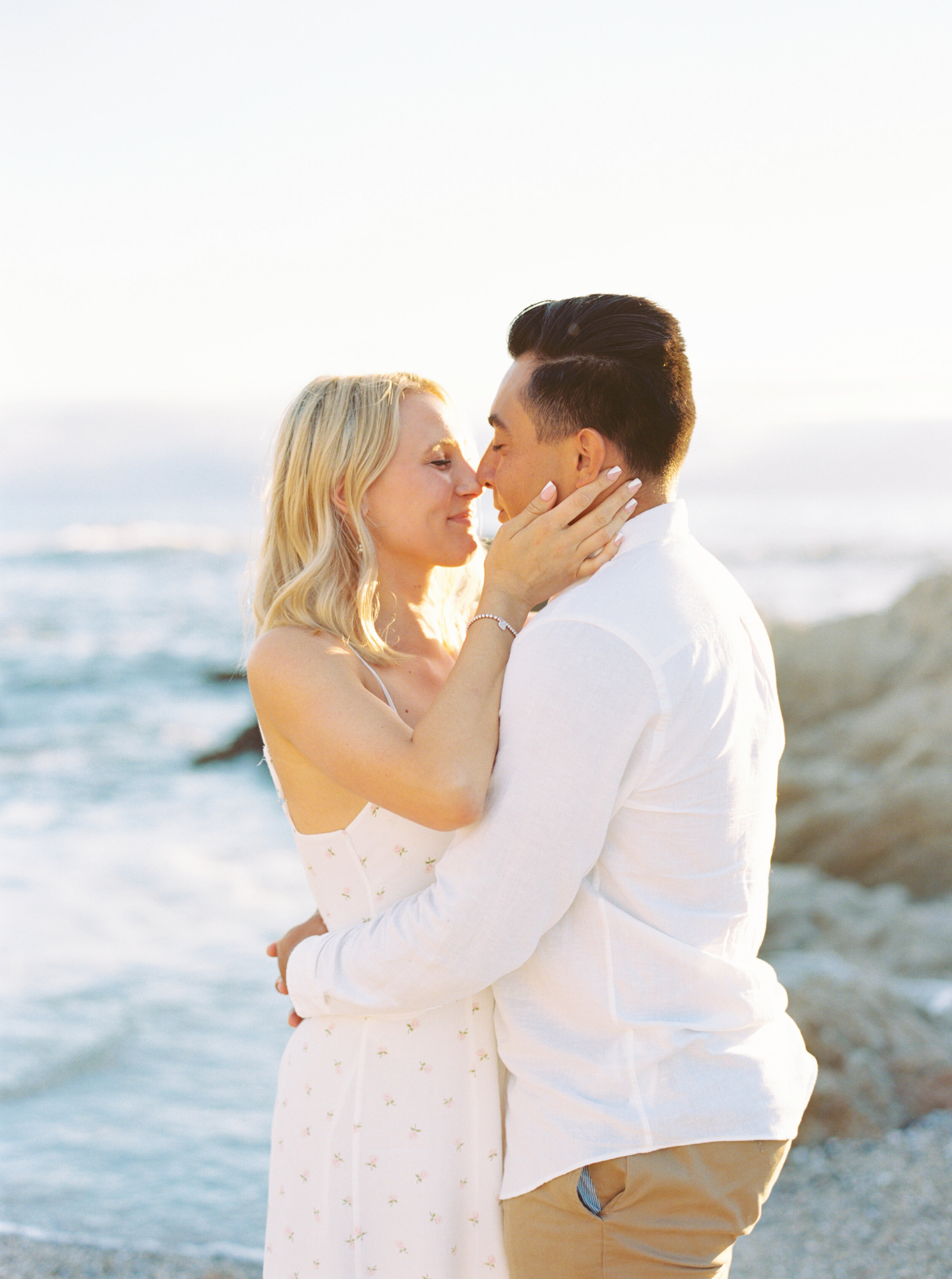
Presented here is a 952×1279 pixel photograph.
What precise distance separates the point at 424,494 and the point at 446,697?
0.67m

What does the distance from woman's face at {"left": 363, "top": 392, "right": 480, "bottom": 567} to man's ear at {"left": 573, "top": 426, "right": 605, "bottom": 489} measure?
0.47 meters

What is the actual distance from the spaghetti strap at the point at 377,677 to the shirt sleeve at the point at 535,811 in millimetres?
421

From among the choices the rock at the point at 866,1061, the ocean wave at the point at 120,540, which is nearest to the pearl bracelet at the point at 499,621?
the rock at the point at 866,1061

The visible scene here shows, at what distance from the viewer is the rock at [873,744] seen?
7383 millimetres

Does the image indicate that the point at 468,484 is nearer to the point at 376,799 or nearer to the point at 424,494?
the point at 424,494

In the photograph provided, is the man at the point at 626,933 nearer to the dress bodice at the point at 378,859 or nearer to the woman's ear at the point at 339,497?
the dress bodice at the point at 378,859

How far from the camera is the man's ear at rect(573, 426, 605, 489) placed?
6.87ft

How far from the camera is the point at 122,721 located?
59.4 ft

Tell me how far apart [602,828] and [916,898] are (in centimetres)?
579

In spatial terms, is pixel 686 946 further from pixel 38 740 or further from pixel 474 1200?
pixel 38 740

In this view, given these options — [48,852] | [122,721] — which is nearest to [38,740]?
[122,721]

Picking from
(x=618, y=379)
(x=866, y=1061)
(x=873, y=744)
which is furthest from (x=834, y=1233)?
(x=873, y=744)

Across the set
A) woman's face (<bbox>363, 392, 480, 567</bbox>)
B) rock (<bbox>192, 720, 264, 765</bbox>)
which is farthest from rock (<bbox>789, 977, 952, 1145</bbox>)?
rock (<bbox>192, 720, 264, 765</bbox>)

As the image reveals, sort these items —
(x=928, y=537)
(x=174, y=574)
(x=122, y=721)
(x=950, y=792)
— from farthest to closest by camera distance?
(x=928, y=537), (x=174, y=574), (x=122, y=721), (x=950, y=792)
